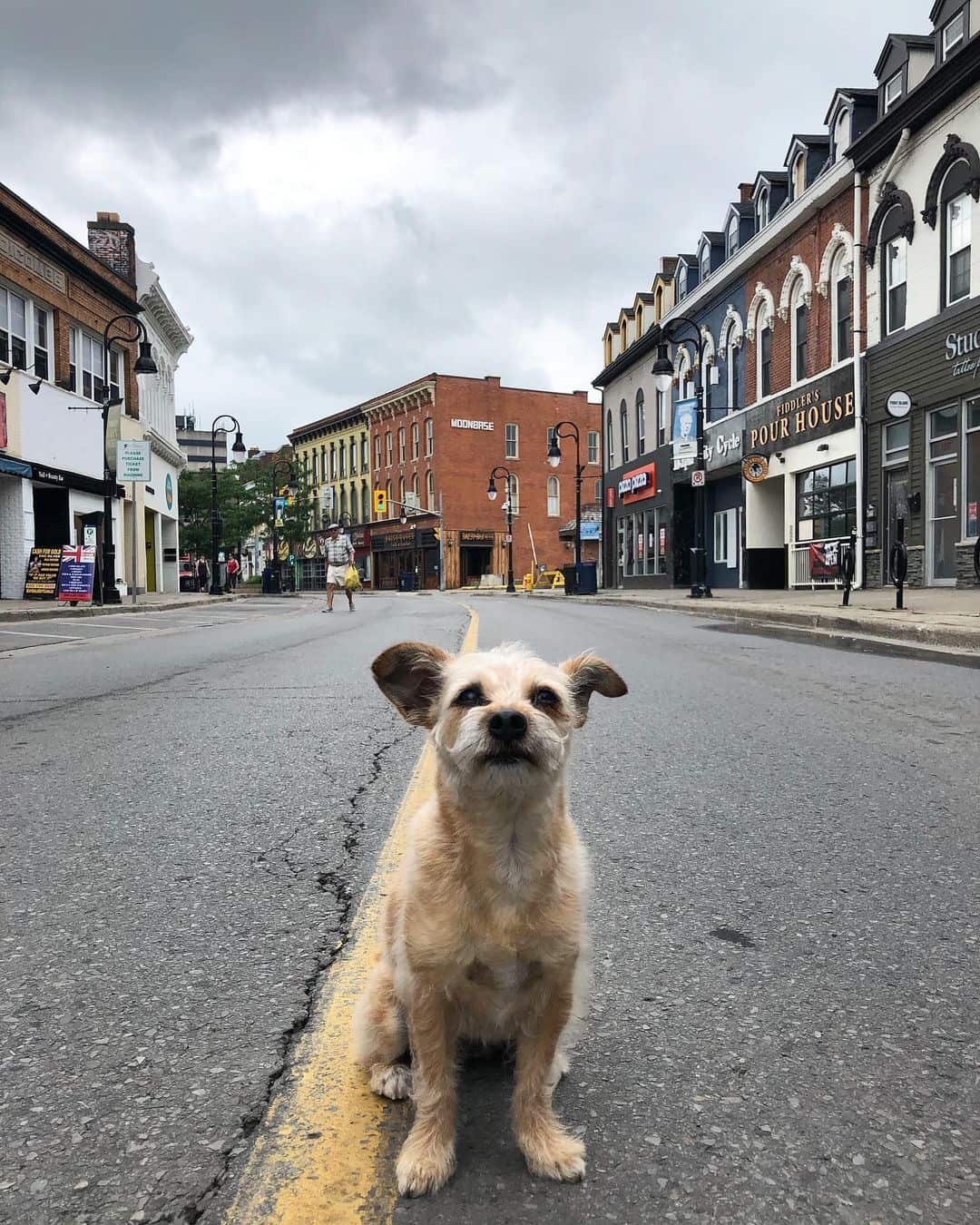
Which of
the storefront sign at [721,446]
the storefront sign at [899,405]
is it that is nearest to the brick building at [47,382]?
the storefront sign at [721,446]

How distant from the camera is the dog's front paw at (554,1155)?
1.84 m

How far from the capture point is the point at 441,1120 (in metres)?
1.88

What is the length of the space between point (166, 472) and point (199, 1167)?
50.9 metres

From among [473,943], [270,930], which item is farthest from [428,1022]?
[270,930]

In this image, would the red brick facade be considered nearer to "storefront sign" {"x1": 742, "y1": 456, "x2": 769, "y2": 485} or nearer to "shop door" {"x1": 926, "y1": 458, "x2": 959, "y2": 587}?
"storefront sign" {"x1": 742, "y1": 456, "x2": 769, "y2": 485}

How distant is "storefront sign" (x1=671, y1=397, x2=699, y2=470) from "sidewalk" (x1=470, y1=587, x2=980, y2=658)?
37.4 feet

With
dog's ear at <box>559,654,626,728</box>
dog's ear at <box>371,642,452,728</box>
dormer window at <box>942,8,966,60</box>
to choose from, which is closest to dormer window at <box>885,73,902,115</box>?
dormer window at <box>942,8,966,60</box>

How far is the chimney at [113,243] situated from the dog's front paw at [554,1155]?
43315 millimetres

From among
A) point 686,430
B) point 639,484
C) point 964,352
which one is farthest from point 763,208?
point 639,484

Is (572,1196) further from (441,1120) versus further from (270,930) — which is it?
(270,930)

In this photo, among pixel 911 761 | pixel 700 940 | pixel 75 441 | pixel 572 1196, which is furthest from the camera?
pixel 75 441

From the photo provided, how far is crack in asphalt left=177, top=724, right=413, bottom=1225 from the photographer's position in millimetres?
1790

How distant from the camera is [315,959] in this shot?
112 inches

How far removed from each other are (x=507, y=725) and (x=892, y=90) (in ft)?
92.9
